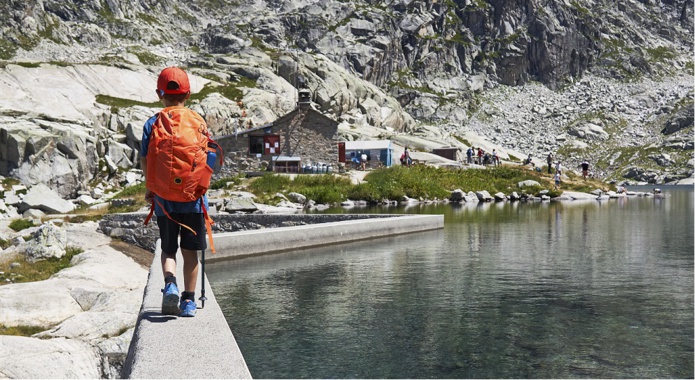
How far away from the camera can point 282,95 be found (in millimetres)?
117562

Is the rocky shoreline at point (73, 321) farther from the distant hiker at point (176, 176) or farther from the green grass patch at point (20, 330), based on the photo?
the distant hiker at point (176, 176)

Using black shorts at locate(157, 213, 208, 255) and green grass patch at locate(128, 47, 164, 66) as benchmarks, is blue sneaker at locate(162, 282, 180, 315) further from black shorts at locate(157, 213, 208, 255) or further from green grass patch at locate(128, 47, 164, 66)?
green grass patch at locate(128, 47, 164, 66)

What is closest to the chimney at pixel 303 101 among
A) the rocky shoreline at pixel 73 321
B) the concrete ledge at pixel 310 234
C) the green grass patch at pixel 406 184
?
the green grass patch at pixel 406 184

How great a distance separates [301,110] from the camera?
2547 inches

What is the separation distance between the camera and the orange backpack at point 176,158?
7.01 metres

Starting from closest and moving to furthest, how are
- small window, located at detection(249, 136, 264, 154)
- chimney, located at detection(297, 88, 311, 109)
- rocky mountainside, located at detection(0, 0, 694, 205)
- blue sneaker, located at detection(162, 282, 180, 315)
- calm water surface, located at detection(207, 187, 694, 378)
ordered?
blue sneaker, located at detection(162, 282, 180, 315), calm water surface, located at detection(207, 187, 694, 378), rocky mountainside, located at detection(0, 0, 694, 205), chimney, located at detection(297, 88, 311, 109), small window, located at detection(249, 136, 264, 154)

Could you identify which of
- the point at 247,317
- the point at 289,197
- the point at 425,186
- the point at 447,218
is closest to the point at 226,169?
the point at 289,197

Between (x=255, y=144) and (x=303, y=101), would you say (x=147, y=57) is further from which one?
(x=303, y=101)

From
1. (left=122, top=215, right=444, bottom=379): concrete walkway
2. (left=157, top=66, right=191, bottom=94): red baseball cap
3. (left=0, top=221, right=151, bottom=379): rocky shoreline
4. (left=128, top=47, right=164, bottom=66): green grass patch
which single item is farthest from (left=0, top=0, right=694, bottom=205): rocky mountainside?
(left=157, top=66, right=191, bottom=94): red baseball cap

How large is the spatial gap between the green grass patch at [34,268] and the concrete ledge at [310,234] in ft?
15.9

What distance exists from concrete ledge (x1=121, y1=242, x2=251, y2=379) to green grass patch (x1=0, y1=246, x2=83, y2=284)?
9.96m

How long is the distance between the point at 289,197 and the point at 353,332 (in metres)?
39.5

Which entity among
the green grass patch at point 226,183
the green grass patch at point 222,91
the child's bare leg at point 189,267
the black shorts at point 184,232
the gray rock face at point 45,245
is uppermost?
the green grass patch at point 222,91

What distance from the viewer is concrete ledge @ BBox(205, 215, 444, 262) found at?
22250mm
